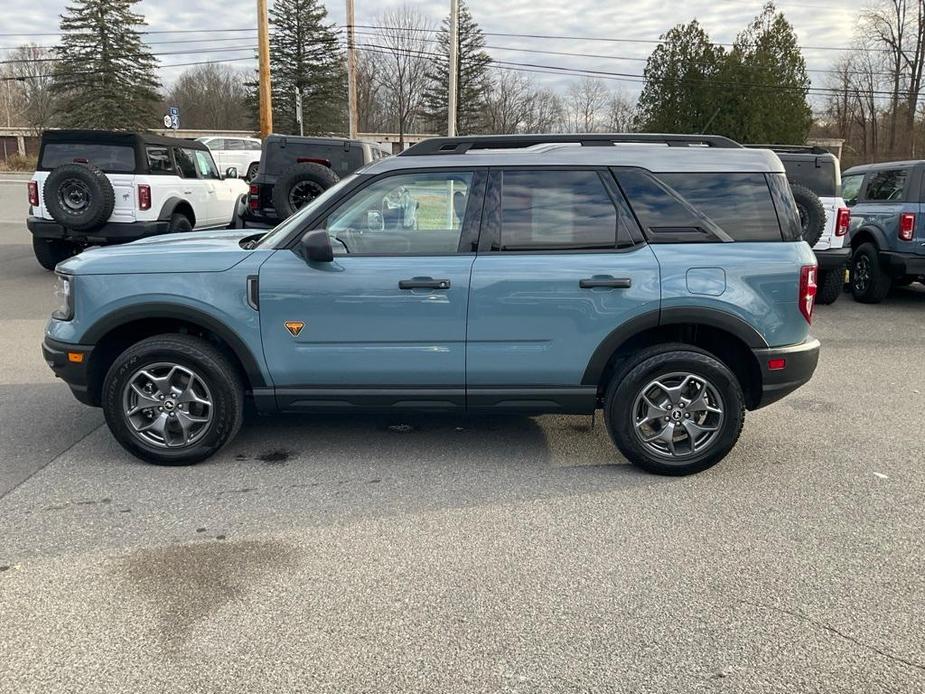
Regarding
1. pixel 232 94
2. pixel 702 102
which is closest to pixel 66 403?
pixel 702 102

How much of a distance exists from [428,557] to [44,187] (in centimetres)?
883

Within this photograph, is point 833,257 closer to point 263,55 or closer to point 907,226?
point 907,226

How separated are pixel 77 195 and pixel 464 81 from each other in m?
48.1

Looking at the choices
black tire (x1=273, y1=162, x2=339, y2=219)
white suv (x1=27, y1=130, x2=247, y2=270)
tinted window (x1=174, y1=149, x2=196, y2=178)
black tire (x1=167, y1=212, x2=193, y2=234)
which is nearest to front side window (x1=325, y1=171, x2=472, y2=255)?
black tire (x1=273, y1=162, x2=339, y2=219)

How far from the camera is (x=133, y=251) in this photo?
4.34 metres

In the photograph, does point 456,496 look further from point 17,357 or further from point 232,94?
point 232,94

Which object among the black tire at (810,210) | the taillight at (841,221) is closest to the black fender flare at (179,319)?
the black tire at (810,210)

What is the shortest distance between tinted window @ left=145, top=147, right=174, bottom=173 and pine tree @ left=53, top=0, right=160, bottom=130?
45177 millimetres

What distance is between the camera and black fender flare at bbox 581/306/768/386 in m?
4.10

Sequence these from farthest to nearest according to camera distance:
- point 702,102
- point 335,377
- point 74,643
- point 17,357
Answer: point 702,102 < point 17,357 < point 335,377 < point 74,643

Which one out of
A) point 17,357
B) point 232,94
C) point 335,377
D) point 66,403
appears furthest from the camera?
point 232,94

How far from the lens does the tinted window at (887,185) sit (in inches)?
381

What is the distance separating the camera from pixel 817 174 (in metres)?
9.10

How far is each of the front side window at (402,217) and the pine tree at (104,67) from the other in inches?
2092
